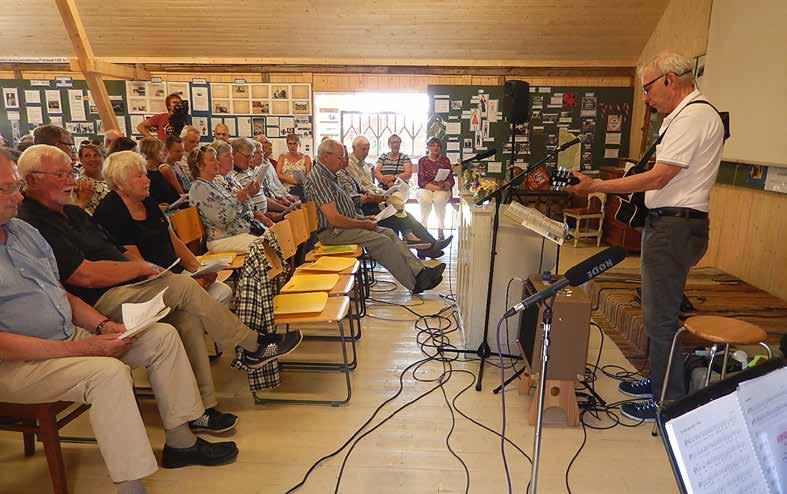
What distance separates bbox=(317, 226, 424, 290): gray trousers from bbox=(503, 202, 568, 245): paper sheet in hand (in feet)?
5.10

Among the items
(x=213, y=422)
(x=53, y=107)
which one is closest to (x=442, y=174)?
(x=213, y=422)

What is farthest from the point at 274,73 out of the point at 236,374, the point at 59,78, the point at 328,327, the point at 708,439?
the point at 708,439

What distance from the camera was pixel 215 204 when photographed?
11.0 ft

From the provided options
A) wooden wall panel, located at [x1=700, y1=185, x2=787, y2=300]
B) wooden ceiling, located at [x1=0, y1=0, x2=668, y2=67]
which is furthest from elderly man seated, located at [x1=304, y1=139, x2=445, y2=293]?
wooden ceiling, located at [x1=0, y1=0, x2=668, y2=67]

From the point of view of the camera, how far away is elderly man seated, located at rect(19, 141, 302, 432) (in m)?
1.95

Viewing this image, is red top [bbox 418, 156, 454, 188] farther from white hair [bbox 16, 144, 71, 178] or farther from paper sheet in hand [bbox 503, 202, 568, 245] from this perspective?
white hair [bbox 16, 144, 71, 178]

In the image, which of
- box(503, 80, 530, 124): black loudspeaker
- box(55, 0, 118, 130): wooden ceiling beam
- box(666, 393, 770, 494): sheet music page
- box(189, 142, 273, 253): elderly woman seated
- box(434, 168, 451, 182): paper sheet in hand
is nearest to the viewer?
box(666, 393, 770, 494): sheet music page

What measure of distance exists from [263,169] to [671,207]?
9.86ft

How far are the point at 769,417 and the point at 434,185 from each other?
539 cm

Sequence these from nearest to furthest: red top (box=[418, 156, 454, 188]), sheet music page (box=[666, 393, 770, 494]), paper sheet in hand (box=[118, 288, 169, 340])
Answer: sheet music page (box=[666, 393, 770, 494]) < paper sheet in hand (box=[118, 288, 169, 340]) < red top (box=[418, 156, 454, 188])

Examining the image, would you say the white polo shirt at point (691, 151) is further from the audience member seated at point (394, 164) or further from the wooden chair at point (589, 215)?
the audience member seated at point (394, 164)

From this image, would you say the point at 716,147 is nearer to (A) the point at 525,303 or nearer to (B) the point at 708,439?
(A) the point at 525,303

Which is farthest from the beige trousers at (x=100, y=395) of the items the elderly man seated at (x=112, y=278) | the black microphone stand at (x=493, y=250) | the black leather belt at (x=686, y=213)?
the black leather belt at (x=686, y=213)

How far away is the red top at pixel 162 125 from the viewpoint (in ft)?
17.9
